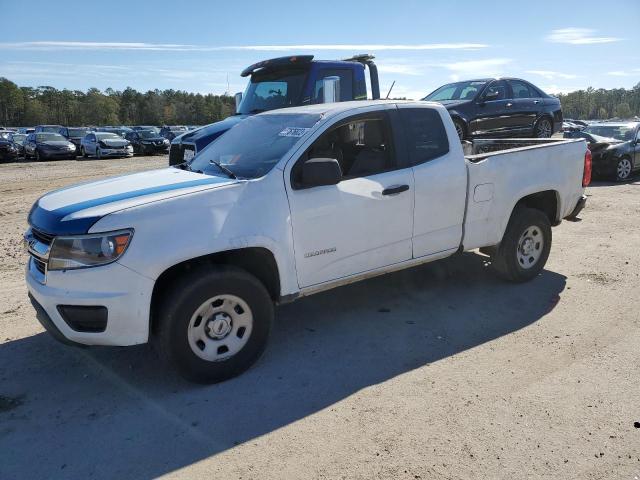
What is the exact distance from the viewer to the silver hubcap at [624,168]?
12.8 meters

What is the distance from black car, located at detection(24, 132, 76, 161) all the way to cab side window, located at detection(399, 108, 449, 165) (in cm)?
2477

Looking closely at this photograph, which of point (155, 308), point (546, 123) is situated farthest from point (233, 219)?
point (546, 123)

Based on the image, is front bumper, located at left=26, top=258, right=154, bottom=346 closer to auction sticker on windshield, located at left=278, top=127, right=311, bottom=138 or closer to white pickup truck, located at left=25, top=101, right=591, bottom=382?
white pickup truck, located at left=25, top=101, right=591, bottom=382

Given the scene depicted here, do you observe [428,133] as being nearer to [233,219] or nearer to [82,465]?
[233,219]

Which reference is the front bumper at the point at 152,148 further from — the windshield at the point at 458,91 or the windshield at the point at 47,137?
the windshield at the point at 458,91

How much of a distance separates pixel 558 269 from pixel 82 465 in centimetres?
530


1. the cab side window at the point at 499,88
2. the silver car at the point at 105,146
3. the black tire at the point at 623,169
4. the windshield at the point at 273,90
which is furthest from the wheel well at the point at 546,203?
the silver car at the point at 105,146

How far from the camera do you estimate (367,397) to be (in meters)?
3.41

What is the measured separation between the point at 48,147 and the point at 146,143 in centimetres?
542

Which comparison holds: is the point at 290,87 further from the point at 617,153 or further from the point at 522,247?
the point at 617,153

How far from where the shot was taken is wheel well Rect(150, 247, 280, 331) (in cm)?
349

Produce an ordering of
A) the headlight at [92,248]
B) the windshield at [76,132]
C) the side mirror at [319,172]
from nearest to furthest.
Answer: the headlight at [92,248], the side mirror at [319,172], the windshield at [76,132]

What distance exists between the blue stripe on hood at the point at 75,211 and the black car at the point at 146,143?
1064 inches

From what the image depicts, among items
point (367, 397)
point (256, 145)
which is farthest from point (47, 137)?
point (367, 397)
